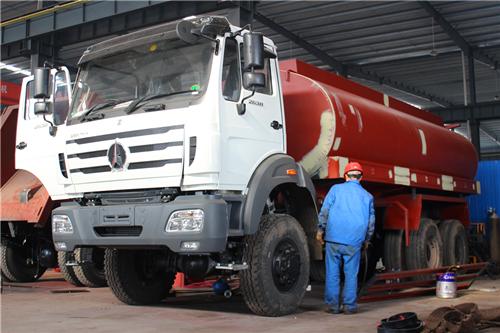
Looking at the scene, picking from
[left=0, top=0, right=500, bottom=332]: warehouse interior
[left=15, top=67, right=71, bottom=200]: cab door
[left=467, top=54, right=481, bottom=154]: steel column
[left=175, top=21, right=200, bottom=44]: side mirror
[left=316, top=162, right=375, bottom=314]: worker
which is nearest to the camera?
[left=175, top=21, right=200, bottom=44]: side mirror

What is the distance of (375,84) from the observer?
25.5m

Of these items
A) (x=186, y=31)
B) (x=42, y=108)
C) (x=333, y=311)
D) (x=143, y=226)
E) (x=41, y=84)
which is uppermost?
(x=186, y=31)

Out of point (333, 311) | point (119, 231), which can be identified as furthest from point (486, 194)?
point (119, 231)

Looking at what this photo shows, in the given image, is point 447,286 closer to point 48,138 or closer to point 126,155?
point 126,155

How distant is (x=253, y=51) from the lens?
18.4 ft

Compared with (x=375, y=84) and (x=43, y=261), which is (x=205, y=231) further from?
(x=375, y=84)

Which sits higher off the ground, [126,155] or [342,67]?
[342,67]

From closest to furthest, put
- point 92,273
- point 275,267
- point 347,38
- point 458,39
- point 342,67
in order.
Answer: point 275,267 < point 92,273 < point 458,39 < point 347,38 < point 342,67

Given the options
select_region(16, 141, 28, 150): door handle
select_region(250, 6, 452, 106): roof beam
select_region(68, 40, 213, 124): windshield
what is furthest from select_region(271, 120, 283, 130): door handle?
select_region(250, 6, 452, 106): roof beam

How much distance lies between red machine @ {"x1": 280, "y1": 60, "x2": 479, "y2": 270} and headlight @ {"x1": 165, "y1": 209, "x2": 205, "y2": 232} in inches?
82.6

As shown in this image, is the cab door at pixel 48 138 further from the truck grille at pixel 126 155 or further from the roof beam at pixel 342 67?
the roof beam at pixel 342 67

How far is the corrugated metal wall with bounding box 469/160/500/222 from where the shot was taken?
12.7m

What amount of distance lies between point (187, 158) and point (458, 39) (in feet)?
55.1

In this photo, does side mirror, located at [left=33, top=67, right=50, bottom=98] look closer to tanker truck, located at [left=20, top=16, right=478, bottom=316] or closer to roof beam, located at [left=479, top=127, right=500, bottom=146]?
tanker truck, located at [left=20, top=16, right=478, bottom=316]
